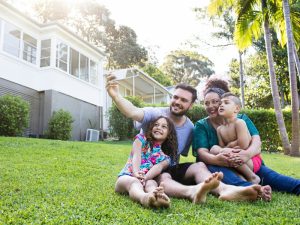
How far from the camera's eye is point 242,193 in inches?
121

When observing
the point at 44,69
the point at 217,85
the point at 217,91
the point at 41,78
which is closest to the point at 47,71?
the point at 44,69

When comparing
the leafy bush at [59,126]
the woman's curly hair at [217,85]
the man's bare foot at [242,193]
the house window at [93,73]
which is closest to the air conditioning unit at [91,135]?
the leafy bush at [59,126]

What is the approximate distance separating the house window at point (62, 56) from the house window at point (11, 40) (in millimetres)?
1899

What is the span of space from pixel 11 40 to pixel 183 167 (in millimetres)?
12661

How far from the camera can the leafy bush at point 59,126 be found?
45.8 feet

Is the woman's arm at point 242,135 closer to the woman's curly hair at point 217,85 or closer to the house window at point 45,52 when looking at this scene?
the woman's curly hair at point 217,85

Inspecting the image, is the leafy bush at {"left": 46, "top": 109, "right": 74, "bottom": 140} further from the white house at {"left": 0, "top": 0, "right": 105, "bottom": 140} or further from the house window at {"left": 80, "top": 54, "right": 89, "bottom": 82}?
the house window at {"left": 80, "top": 54, "right": 89, "bottom": 82}

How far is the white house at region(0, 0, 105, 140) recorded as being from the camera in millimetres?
13859

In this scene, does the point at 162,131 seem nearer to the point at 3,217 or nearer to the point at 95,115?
the point at 3,217

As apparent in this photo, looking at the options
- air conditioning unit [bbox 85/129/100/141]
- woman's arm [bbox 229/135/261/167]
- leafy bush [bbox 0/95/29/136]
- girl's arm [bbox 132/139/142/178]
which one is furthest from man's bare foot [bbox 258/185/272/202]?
air conditioning unit [bbox 85/129/100/141]

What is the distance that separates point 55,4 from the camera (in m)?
32.3

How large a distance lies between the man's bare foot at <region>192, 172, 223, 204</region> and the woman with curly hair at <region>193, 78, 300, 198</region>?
0.65m

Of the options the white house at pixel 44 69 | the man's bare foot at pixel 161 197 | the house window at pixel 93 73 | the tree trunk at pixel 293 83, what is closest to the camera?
the man's bare foot at pixel 161 197

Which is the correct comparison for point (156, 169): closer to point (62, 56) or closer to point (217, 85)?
point (217, 85)
